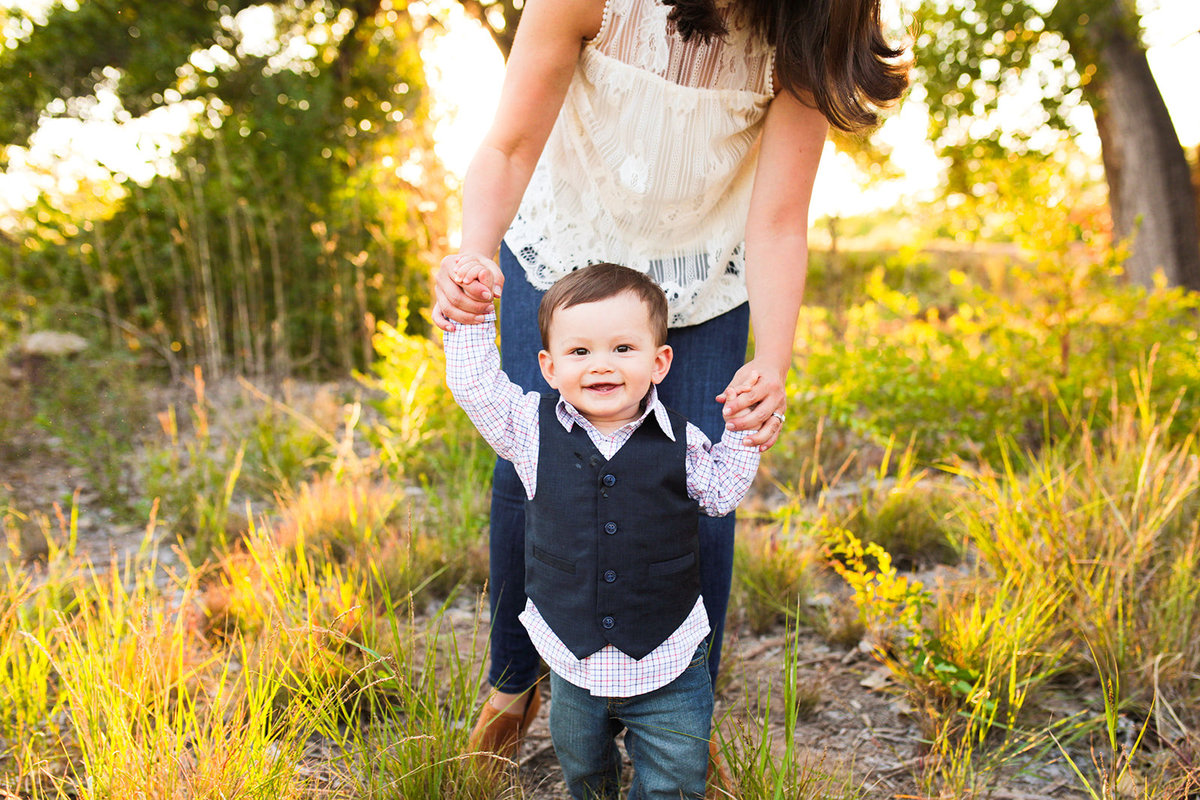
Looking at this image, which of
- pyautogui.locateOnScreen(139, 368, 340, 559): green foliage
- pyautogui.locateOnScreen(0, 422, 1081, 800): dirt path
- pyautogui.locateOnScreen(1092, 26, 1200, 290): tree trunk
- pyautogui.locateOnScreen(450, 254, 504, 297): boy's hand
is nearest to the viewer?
pyautogui.locateOnScreen(450, 254, 504, 297): boy's hand

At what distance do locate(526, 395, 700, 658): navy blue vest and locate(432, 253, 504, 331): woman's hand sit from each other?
0.75 feet

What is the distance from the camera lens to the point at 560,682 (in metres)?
1.52

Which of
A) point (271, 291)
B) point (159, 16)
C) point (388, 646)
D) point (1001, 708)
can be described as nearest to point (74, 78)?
point (159, 16)

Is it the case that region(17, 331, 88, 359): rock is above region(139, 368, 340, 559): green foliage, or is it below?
above

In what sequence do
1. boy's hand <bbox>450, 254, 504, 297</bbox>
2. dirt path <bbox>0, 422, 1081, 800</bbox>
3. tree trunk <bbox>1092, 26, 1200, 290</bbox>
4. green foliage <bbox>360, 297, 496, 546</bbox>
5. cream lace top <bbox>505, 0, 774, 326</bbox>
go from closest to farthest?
1. boy's hand <bbox>450, 254, 504, 297</bbox>
2. cream lace top <bbox>505, 0, 774, 326</bbox>
3. dirt path <bbox>0, 422, 1081, 800</bbox>
4. green foliage <bbox>360, 297, 496, 546</bbox>
5. tree trunk <bbox>1092, 26, 1200, 290</bbox>

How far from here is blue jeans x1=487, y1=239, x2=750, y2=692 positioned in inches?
65.6

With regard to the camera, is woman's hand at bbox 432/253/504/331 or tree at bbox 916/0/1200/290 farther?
tree at bbox 916/0/1200/290

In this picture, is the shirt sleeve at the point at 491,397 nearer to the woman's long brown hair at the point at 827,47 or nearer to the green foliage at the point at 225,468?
the woman's long brown hair at the point at 827,47

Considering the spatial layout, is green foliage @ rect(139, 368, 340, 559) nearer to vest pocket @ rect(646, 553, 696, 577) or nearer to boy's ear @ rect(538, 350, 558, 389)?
boy's ear @ rect(538, 350, 558, 389)

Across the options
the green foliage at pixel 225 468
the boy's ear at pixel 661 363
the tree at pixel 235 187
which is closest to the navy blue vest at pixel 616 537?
the boy's ear at pixel 661 363

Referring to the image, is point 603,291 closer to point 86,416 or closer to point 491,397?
point 491,397

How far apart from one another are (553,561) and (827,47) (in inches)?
41.5

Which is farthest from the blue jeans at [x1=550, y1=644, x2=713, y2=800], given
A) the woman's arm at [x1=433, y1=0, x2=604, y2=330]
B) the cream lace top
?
the woman's arm at [x1=433, y1=0, x2=604, y2=330]

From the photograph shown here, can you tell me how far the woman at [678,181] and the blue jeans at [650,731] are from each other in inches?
6.5
